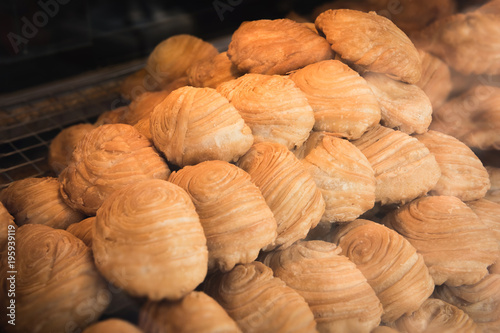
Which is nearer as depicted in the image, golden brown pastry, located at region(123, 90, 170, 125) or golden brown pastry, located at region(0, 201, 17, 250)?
golden brown pastry, located at region(0, 201, 17, 250)

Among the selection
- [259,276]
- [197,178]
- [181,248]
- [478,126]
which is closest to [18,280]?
[181,248]

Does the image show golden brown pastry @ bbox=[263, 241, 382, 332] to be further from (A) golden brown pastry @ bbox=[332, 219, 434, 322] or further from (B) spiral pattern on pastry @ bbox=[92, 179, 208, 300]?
(B) spiral pattern on pastry @ bbox=[92, 179, 208, 300]

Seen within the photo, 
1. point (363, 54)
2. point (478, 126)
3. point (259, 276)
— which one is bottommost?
point (478, 126)

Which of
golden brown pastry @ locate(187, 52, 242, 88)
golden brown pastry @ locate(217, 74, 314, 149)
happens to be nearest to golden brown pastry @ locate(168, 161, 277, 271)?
golden brown pastry @ locate(217, 74, 314, 149)

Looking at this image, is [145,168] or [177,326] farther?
[145,168]

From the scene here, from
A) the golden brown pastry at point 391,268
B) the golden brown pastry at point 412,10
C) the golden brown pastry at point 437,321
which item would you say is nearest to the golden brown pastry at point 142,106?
the golden brown pastry at point 412,10

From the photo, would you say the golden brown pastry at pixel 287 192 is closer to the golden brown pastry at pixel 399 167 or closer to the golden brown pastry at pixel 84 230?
the golden brown pastry at pixel 399 167

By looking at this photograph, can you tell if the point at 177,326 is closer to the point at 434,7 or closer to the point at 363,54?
the point at 363,54
